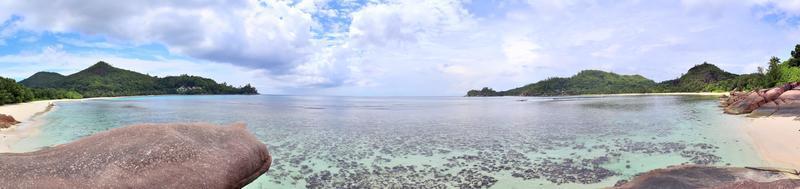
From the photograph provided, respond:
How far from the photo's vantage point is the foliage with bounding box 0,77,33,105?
67.1m

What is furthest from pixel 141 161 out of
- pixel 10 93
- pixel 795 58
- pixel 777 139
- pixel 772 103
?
pixel 795 58

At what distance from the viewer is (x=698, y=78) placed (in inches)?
6673

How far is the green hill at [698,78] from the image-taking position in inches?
5773

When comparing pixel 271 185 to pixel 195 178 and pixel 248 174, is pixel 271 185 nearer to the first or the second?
pixel 248 174

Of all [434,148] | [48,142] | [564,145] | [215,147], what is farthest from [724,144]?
[48,142]

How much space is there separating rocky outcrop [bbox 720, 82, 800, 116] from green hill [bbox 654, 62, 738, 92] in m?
118

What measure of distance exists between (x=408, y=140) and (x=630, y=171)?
1308cm

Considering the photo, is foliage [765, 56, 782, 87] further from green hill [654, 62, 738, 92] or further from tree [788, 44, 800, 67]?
green hill [654, 62, 738, 92]

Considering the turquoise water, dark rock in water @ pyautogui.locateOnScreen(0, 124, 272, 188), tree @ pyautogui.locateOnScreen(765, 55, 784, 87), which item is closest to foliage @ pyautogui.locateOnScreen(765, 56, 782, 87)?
tree @ pyautogui.locateOnScreen(765, 55, 784, 87)

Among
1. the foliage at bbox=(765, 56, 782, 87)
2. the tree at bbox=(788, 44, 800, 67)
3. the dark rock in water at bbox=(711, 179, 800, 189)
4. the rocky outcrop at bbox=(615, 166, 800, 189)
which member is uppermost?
the tree at bbox=(788, 44, 800, 67)

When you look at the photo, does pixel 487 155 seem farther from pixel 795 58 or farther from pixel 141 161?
pixel 795 58

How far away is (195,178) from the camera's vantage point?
714 centimetres

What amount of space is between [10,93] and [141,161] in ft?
301

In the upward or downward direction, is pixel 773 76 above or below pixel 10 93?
above
